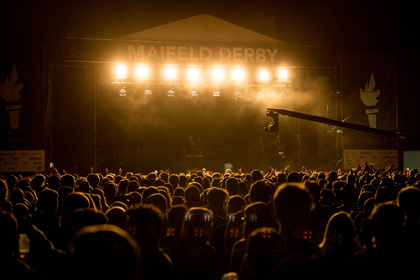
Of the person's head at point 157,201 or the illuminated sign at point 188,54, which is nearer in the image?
the person's head at point 157,201

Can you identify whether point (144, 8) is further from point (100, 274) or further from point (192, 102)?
point (100, 274)

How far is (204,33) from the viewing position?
15234 millimetres

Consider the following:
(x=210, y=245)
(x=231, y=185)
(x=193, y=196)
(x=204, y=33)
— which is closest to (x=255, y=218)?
(x=210, y=245)

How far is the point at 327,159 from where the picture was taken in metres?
18.3

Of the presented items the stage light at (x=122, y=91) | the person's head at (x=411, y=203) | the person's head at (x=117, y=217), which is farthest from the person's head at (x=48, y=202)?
the stage light at (x=122, y=91)

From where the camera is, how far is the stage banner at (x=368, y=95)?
17.0 metres

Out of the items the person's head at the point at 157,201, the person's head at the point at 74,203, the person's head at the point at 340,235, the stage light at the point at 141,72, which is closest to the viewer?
the person's head at the point at 340,235

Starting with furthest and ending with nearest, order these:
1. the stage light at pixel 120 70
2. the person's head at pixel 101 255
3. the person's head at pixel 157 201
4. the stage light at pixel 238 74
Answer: the stage light at pixel 238 74 → the stage light at pixel 120 70 → the person's head at pixel 157 201 → the person's head at pixel 101 255

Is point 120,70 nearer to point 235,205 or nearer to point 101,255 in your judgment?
Answer: point 235,205

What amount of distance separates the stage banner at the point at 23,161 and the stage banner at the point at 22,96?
24 centimetres

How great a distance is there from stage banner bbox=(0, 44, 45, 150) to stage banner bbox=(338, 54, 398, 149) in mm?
13586

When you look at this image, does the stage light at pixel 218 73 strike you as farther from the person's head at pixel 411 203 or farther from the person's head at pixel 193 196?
the person's head at pixel 411 203

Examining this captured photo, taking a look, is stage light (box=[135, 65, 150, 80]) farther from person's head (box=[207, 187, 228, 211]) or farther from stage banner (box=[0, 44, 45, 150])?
person's head (box=[207, 187, 228, 211])

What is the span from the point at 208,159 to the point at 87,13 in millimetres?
9829
